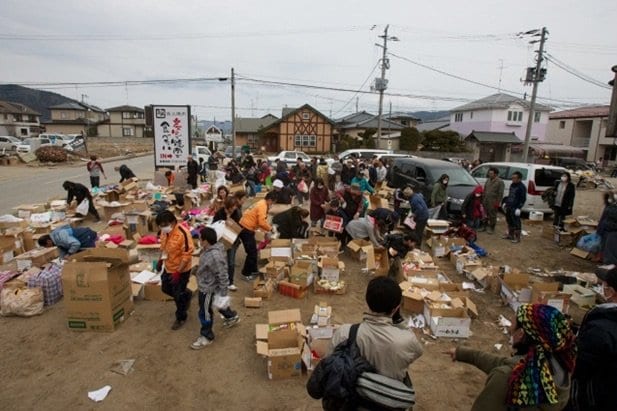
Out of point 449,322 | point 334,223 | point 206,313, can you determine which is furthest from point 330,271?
point 206,313

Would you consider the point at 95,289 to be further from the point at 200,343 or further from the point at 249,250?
the point at 249,250

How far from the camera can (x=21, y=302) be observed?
466cm

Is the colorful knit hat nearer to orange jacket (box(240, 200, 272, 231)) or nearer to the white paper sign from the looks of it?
orange jacket (box(240, 200, 272, 231))

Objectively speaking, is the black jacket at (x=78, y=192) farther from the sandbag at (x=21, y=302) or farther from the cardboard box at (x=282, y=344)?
the cardboard box at (x=282, y=344)

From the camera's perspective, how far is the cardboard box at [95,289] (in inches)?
165

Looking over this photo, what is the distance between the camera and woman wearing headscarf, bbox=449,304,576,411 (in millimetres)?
1704

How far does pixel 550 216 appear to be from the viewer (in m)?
10.6

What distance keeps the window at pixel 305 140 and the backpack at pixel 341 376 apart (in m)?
39.7

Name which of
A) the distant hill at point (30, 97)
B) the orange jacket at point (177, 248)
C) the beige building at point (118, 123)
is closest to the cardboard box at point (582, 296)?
the orange jacket at point (177, 248)

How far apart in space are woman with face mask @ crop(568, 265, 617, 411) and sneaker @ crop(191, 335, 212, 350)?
11.1ft

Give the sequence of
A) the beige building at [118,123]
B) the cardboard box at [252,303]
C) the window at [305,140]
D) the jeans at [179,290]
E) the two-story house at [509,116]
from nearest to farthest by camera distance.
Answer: the jeans at [179,290] → the cardboard box at [252,303] → the two-story house at [509,116] → the window at [305,140] → the beige building at [118,123]

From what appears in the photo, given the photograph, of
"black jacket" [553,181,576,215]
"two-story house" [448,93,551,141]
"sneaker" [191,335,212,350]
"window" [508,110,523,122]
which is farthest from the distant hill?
"black jacket" [553,181,576,215]

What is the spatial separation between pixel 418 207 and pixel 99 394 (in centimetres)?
571

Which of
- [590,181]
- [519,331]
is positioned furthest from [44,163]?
[590,181]
